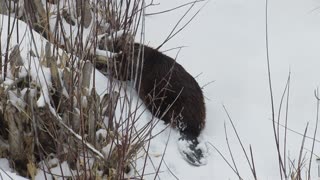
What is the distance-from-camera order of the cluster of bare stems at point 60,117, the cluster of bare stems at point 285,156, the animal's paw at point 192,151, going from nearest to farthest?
1. the cluster of bare stems at point 285,156
2. the cluster of bare stems at point 60,117
3. the animal's paw at point 192,151

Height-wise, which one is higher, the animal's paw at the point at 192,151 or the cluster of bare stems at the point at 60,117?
the cluster of bare stems at the point at 60,117

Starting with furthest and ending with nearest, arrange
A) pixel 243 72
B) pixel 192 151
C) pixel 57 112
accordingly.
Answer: pixel 243 72 → pixel 192 151 → pixel 57 112

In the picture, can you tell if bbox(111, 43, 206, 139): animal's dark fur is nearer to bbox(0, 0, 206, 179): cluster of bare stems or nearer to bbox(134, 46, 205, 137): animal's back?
bbox(134, 46, 205, 137): animal's back

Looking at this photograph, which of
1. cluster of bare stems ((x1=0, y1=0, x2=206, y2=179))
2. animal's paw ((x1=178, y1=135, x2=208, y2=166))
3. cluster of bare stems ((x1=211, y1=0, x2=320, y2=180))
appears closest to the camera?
cluster of bare stems ((x1=211, y1=0, x2=320, y2=180))

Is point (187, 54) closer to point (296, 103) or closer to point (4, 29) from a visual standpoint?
point (296, 103)

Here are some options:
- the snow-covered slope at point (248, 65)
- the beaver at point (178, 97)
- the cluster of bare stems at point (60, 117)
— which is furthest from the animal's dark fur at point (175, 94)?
the cluster of bare stems at point (60, 117)

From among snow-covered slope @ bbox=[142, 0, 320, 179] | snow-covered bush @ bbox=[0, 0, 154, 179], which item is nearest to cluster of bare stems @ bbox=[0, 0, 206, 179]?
snow-covered bush @ bbox=[0, 0, 154, 179]

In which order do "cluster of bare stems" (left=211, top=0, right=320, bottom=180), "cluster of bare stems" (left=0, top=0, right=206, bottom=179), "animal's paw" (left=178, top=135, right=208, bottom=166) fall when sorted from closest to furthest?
"cluster of bare stems" (left=211, top=0, right=320, bottom=180)
"cluster of bare stems" (left=0, top=0, right=206, bottom=179)
"animal's paw" (left=178, top=135, right=208, bottom=166)

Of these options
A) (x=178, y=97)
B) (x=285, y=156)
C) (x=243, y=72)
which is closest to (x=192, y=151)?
(x=178, y=97)

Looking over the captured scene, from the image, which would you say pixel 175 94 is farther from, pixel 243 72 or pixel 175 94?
pixel 243 72

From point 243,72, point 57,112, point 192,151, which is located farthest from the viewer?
point 243,72

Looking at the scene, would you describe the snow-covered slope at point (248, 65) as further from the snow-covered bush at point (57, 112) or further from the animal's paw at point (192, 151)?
the snow-covered bush at point (57, 112)

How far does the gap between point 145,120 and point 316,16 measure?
147 centimetres

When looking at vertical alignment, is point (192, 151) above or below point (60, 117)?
below
